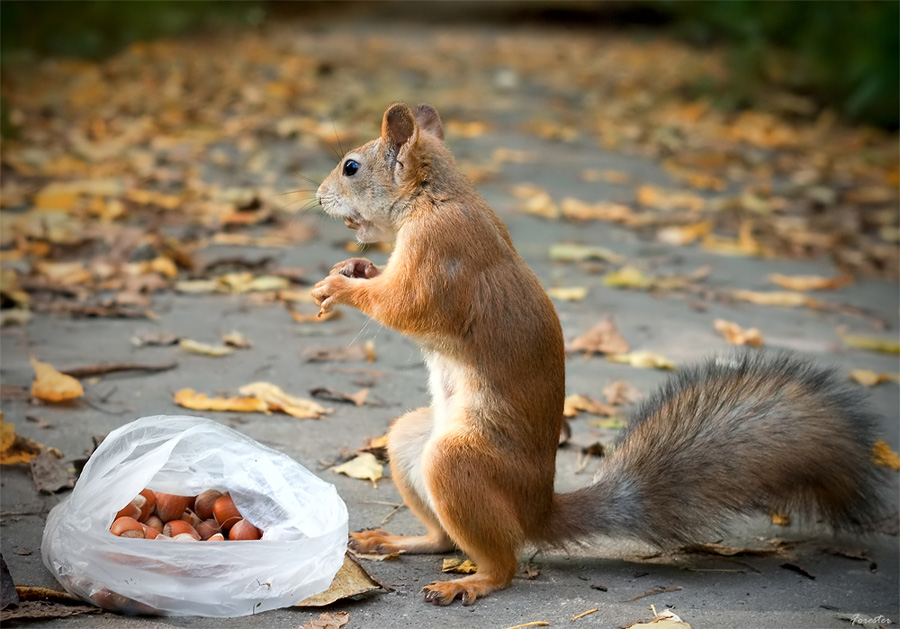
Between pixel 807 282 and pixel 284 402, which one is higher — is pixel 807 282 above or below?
above

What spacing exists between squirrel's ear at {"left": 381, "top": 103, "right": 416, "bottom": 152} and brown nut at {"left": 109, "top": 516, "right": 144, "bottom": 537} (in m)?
1.17

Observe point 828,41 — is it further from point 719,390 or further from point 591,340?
point 719,390

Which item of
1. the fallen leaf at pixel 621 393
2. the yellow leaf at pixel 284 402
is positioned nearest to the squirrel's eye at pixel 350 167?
the yellow leaf at pixel 284 402

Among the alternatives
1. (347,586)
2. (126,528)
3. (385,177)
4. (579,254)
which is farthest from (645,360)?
(126,528)

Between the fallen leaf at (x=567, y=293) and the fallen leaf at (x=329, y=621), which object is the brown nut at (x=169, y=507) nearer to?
the fallen leaf at (x=329, y=621)

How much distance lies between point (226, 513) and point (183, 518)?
0.10m

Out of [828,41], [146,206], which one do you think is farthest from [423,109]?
[828,41]

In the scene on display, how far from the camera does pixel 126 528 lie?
2.42m

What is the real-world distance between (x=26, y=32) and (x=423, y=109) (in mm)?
8073

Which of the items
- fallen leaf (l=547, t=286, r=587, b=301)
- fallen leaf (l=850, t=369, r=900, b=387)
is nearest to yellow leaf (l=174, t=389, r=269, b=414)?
fallen leaf (l=547, t=286, r=587, b=301)

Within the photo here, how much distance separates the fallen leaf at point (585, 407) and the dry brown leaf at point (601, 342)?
49cm

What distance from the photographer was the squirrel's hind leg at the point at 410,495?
9.07 feet

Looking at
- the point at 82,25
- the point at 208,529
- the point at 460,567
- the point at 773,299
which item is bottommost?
the point at 460,567

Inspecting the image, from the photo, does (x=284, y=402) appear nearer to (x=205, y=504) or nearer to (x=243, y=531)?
(x=205, y=504)
